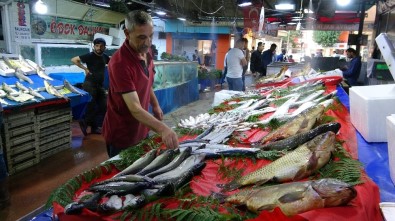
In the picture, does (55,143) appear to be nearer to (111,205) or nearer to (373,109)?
(111,205)

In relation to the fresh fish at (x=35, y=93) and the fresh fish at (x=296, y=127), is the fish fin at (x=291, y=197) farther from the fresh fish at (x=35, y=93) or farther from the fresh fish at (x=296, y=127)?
the fresh fish at (x=35, y=93)

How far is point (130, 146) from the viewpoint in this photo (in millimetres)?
3053

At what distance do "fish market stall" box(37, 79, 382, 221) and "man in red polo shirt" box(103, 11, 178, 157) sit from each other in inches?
8.9

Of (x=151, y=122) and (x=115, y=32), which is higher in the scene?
(x=115, y=32)

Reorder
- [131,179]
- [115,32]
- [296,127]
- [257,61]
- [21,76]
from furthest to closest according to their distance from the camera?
[115,32] < [257,61] < [21,76] < [296,127] < [131,179]

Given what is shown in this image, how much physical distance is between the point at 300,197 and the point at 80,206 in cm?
116

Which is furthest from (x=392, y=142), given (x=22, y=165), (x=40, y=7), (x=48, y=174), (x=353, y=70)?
(x=40, y=7)

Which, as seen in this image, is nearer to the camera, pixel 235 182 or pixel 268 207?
pixel 268 207

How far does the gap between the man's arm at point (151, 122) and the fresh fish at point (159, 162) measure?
5.2 inches

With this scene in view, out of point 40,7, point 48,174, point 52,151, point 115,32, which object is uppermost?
point 40,7

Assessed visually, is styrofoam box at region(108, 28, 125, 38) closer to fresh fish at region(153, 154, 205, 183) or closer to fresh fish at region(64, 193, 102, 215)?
fresh fish at region(153, 154, 205, 183)

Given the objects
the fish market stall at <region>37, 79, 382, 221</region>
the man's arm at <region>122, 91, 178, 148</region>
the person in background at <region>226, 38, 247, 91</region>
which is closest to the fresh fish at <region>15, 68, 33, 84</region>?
the fish market stall at <region>37, 79, 382, 221</region>

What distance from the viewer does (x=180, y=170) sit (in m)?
2.23

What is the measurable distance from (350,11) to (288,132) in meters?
20.4
